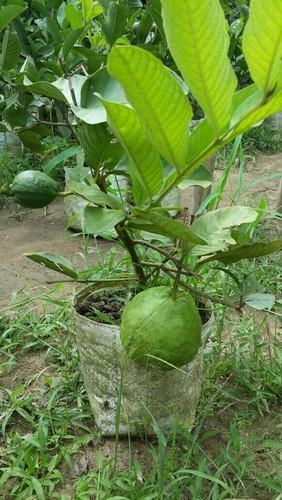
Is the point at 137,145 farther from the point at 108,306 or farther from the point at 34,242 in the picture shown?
the point at 34,242

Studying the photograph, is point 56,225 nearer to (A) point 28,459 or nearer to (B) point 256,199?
(B) point 256,199

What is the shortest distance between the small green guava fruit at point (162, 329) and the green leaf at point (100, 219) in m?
0.22

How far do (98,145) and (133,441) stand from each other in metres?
0.74

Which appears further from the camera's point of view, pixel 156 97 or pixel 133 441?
pixel 133 441

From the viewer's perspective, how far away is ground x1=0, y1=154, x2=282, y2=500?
127 cm

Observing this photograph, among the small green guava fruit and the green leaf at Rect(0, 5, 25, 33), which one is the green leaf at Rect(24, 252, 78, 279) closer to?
the small green guava fruit

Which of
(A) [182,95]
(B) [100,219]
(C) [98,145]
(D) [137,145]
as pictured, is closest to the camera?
(A) [182,95]

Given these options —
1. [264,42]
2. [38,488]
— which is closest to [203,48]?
[264,42]

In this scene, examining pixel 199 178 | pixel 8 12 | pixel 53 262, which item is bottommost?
pixel 53 262

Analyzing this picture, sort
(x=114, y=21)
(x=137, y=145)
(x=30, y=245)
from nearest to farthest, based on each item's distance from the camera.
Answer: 1. (x=137, y=145)
2. (x=114, y=21)
3. (x=30, y=245)

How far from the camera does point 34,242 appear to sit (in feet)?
9.11

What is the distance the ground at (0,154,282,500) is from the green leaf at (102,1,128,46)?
2.61ft

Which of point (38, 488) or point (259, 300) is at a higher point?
point (259, 300)

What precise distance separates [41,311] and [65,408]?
603 millimetres
